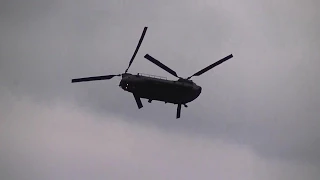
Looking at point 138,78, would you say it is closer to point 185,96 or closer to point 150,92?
point 150,92

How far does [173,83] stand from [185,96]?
1970 mm

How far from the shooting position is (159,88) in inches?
1761

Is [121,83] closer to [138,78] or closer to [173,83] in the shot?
[138,78]

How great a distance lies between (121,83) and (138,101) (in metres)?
2.20

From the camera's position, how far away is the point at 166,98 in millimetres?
45781

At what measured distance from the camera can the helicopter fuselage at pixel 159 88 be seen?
44.7 m

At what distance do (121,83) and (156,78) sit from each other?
325cm

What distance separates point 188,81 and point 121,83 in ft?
19.4

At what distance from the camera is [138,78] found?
45.3 meters

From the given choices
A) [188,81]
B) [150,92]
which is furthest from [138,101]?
[188,81]

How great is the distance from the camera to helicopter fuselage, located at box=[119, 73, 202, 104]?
1759 inches

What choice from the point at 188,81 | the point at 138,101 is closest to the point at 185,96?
the point at 188,81

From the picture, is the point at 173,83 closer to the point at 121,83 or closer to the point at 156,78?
the point at 156,78

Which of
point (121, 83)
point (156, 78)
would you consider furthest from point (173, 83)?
point (121, 83)
